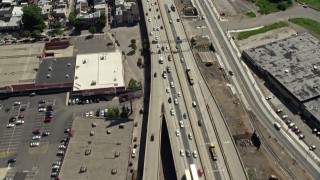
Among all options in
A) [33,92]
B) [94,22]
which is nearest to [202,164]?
[33,92]

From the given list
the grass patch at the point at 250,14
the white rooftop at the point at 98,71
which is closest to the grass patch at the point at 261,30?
the grass patch at the point at 250,14

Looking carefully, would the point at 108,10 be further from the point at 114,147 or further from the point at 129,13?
the point at 114,147

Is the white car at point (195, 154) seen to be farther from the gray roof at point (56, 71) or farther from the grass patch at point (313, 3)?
the grass patch at point (313, 3)

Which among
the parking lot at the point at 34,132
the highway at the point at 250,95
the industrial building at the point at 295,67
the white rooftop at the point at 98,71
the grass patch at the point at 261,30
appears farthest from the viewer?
the grass patch at the point at 261,30

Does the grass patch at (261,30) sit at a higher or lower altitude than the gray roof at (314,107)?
higher

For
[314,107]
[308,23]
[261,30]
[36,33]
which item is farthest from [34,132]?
[308,23]

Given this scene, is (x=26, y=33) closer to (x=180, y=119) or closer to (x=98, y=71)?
(x=98, y=71)
